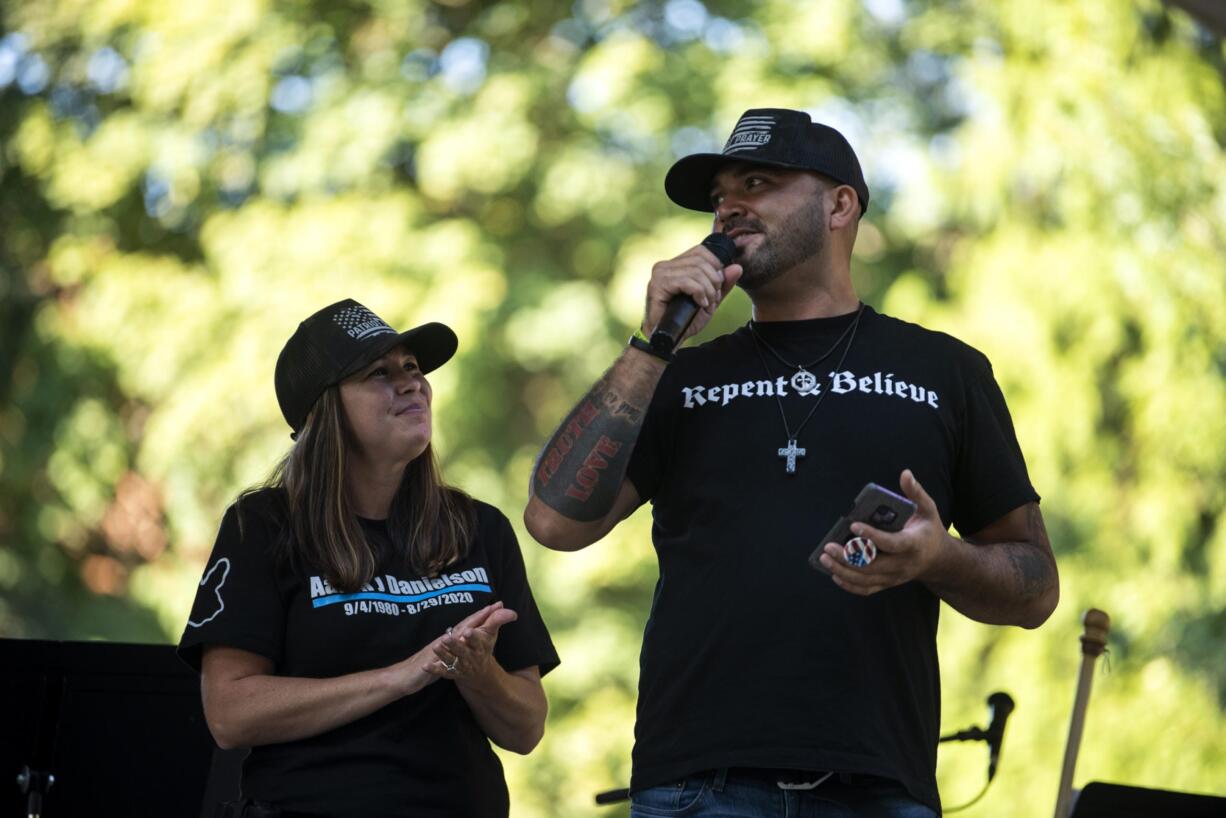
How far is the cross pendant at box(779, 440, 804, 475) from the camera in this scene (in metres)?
2.43

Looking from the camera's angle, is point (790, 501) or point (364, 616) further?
point (364, 616)

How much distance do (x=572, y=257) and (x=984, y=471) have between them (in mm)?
6220

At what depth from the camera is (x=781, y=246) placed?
2.62 meters

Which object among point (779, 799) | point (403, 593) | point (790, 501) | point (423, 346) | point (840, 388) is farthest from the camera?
point (423, 346)

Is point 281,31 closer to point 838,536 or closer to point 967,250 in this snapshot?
point 967,250

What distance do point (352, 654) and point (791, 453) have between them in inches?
37.2

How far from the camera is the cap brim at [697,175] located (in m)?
2.67

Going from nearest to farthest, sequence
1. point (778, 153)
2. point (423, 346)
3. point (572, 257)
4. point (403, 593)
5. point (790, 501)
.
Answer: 1. point (790, 501)
2. point (778, 153)
3. point (403, 593)
4. point (423, 346)
5. point (572, 257)

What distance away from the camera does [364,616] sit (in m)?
2.86

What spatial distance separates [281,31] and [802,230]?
21.7 feet

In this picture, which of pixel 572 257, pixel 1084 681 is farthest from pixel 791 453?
pixel 572 257

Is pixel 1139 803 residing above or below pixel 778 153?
below

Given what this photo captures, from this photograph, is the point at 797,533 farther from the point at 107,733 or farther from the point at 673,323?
the point at 107,733

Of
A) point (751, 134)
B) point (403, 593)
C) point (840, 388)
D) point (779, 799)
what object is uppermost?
point (751, 134)
